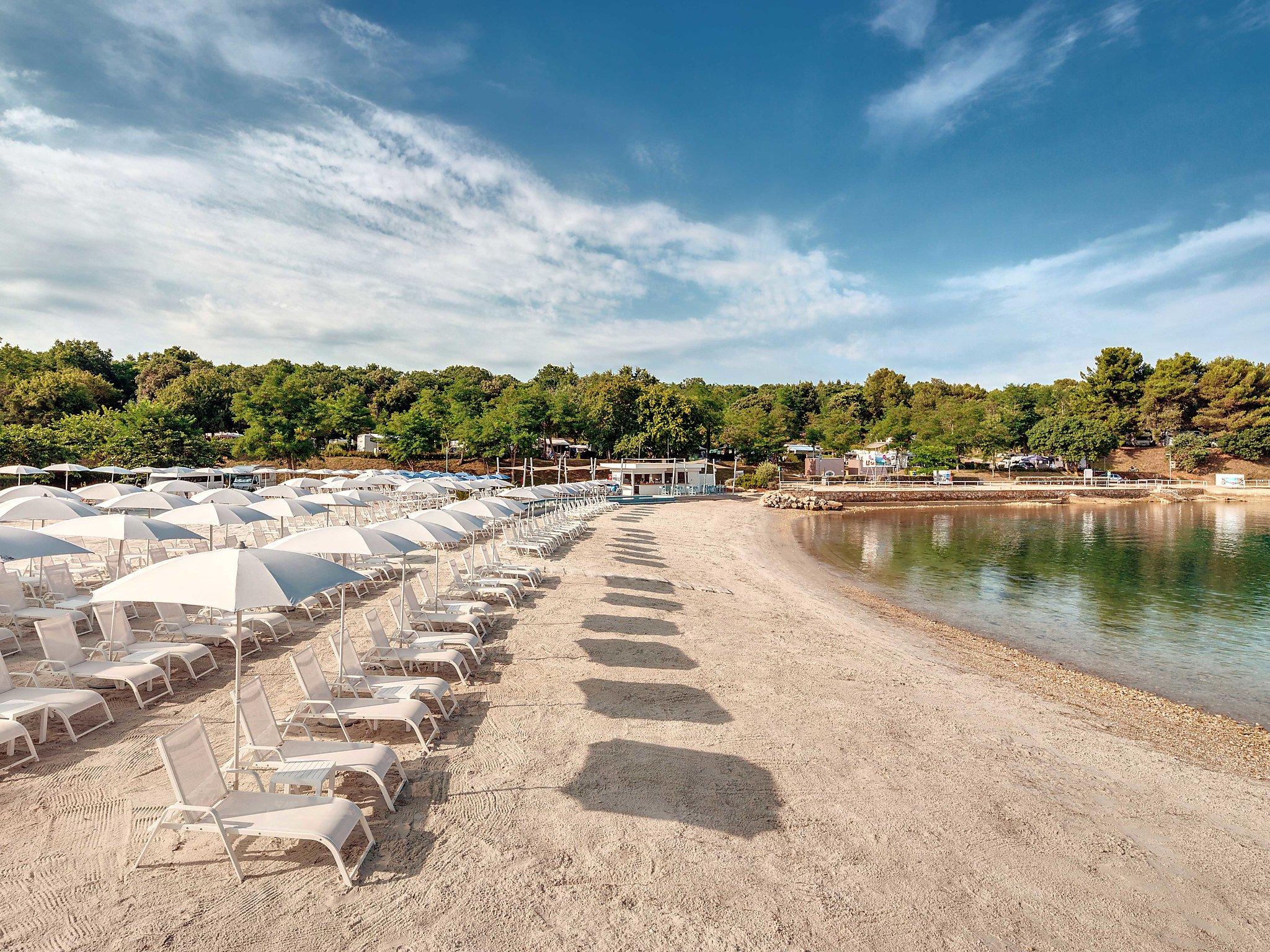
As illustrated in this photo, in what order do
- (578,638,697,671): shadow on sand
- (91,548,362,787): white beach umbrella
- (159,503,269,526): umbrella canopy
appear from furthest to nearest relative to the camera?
1. (159,503,269,526): umbrella canopy
2. (578,638,697,671): shadow on sand
3. (91,548,362,787): white beach umbrella

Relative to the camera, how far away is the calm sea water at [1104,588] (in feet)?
41.7

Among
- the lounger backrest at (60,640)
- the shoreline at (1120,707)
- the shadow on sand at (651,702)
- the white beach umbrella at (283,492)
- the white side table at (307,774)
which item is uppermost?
the white beach umbrella at (283,492)

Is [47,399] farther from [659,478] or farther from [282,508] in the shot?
[282,508]

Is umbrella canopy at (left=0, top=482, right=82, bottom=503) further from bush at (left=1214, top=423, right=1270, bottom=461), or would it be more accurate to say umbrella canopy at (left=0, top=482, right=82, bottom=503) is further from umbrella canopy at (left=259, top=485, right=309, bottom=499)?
bush at (left=1214, top=423, right=1270, bottom=461)

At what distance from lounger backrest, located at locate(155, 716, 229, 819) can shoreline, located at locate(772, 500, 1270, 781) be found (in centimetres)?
1022

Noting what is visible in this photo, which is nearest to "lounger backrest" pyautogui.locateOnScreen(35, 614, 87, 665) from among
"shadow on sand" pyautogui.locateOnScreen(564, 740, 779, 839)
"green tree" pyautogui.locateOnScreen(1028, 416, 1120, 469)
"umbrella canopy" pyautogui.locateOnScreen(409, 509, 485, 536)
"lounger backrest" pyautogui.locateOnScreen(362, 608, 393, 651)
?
"lounger backrest" pyautogui.locateOnScreen(362, 608, 393, 651)

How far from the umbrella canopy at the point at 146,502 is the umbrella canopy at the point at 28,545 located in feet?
9.37

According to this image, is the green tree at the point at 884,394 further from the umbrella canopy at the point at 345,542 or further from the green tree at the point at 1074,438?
the umbrella canopy at the point at 345,542

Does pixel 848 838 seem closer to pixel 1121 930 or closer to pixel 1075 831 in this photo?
pixel 1121 930

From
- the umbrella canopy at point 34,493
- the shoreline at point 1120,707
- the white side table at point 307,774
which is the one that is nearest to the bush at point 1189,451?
the shoreline at point 1120,707

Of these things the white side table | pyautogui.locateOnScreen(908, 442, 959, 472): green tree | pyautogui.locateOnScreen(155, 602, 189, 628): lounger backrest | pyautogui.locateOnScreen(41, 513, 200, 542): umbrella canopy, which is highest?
pyautogui.locateOnScreen(908, 442, 959, 472): green tree

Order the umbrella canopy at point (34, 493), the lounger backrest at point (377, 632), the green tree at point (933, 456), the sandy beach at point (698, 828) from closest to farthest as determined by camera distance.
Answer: the sandy beach at point (698, 828) < the lounger backrest at point (377, 632) < the umbrella canopy at point (34, 493) < the green tree at point (933, 456)

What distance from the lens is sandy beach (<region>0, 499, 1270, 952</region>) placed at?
3930mm

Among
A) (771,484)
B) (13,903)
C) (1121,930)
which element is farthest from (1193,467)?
(13,903)
